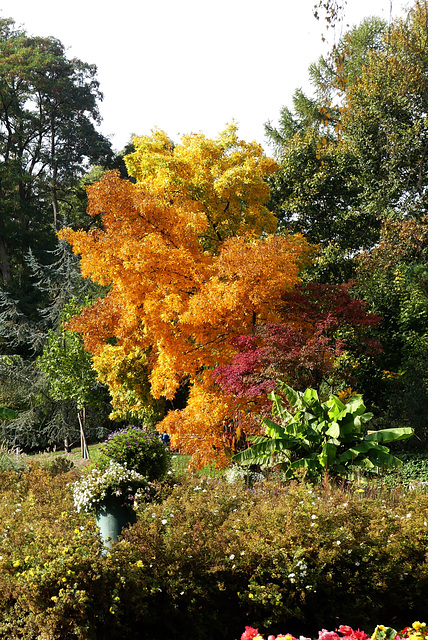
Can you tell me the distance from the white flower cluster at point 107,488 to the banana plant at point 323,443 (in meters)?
2.27

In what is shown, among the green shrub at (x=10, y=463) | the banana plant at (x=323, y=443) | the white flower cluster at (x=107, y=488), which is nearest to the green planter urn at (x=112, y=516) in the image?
the white flower cluster at (x=107, y=488)

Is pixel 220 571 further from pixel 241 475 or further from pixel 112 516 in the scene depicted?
pixel 241 475

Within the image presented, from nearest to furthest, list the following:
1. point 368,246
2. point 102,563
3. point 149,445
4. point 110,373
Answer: point 102,563, point 149,445, point 110,373, point 368,246

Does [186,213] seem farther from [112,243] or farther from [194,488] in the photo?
[194,488]

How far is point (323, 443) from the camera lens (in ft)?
24.1

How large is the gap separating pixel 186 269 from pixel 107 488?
554 cm

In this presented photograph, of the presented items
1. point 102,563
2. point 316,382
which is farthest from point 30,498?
point 316,382

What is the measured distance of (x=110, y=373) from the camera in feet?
49.0

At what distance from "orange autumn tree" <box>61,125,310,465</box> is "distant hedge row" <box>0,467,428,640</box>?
464 cm

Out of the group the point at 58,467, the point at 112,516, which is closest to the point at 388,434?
the point at 112,516

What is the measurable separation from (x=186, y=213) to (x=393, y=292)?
248 inches

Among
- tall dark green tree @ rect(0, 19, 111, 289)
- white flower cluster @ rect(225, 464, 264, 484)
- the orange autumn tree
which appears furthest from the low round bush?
tall dark green tree @ rect(0, 19, 111, 289)

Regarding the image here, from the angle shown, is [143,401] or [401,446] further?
[143,401]

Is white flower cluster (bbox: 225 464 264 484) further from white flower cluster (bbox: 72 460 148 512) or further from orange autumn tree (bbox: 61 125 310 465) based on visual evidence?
white flower cluster (bbox: 72 460 148 512)
